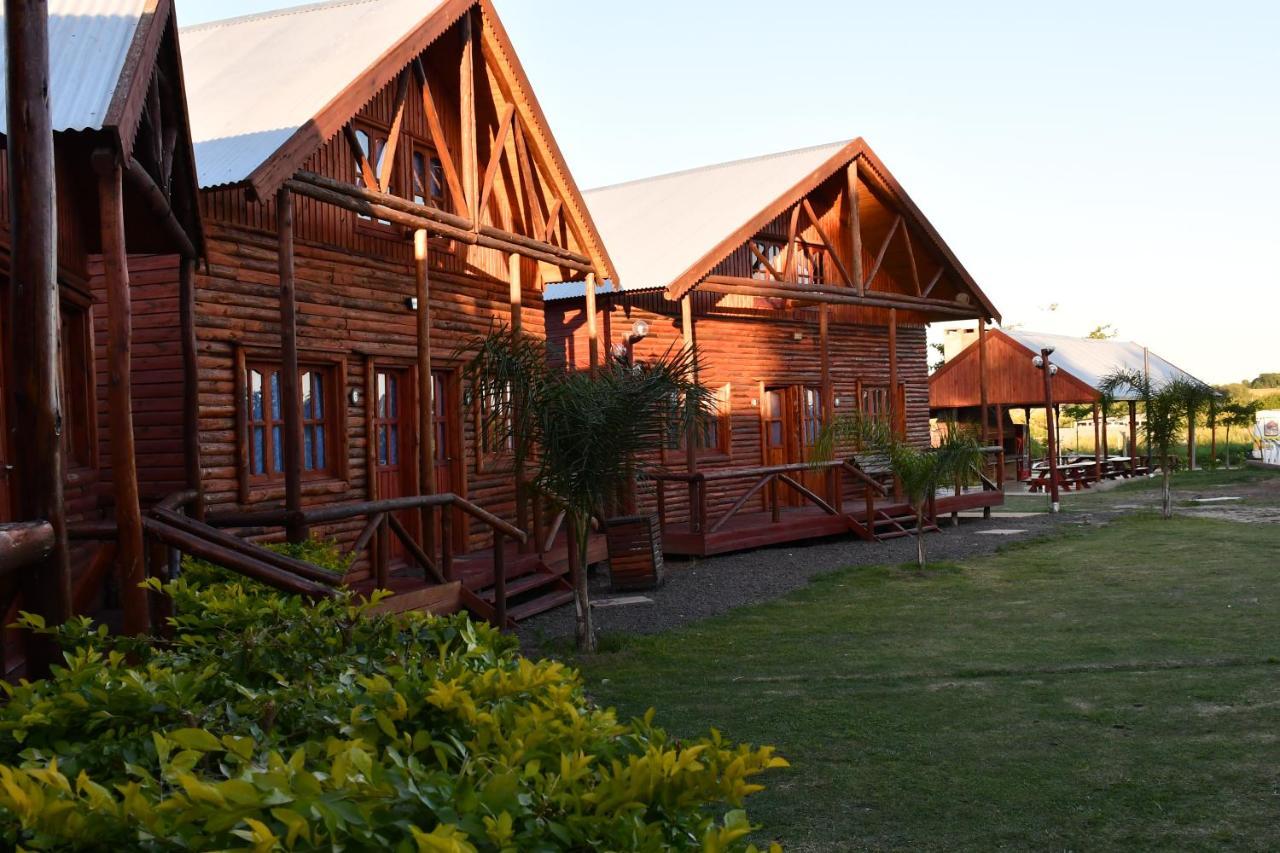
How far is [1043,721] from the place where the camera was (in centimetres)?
719

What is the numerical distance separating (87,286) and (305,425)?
3.07m

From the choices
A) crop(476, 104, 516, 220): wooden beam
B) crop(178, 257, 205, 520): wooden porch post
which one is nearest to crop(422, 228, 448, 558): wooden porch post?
crop(476, 104, 516, 220): wooden beam

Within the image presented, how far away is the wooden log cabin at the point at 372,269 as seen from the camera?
9852 mm

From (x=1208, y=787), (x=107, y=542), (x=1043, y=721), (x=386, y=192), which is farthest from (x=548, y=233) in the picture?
(x=1208, y=787)

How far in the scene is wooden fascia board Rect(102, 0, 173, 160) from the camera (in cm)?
559

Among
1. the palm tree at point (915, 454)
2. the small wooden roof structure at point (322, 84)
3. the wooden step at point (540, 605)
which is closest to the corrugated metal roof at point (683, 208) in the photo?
the small wooden roof structure at point (322, 84)

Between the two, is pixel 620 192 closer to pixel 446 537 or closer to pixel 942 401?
pixel 446 537

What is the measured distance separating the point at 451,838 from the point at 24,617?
2.49 m

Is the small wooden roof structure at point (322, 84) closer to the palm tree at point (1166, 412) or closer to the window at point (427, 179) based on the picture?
the window at point (427, 179)

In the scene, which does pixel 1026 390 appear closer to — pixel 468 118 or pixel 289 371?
pixel 468 118

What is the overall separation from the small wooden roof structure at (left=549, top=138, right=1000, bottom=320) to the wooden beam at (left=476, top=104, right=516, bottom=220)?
3.71m

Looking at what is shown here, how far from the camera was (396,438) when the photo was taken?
12.9 metres

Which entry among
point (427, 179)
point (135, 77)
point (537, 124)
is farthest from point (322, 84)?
point (135, 77)

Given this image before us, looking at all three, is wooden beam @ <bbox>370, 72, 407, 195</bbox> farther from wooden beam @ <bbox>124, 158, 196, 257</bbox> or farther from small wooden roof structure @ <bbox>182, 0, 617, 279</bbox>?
wooden beam @ <bbox>124, 158, 196, 257</bbox>
